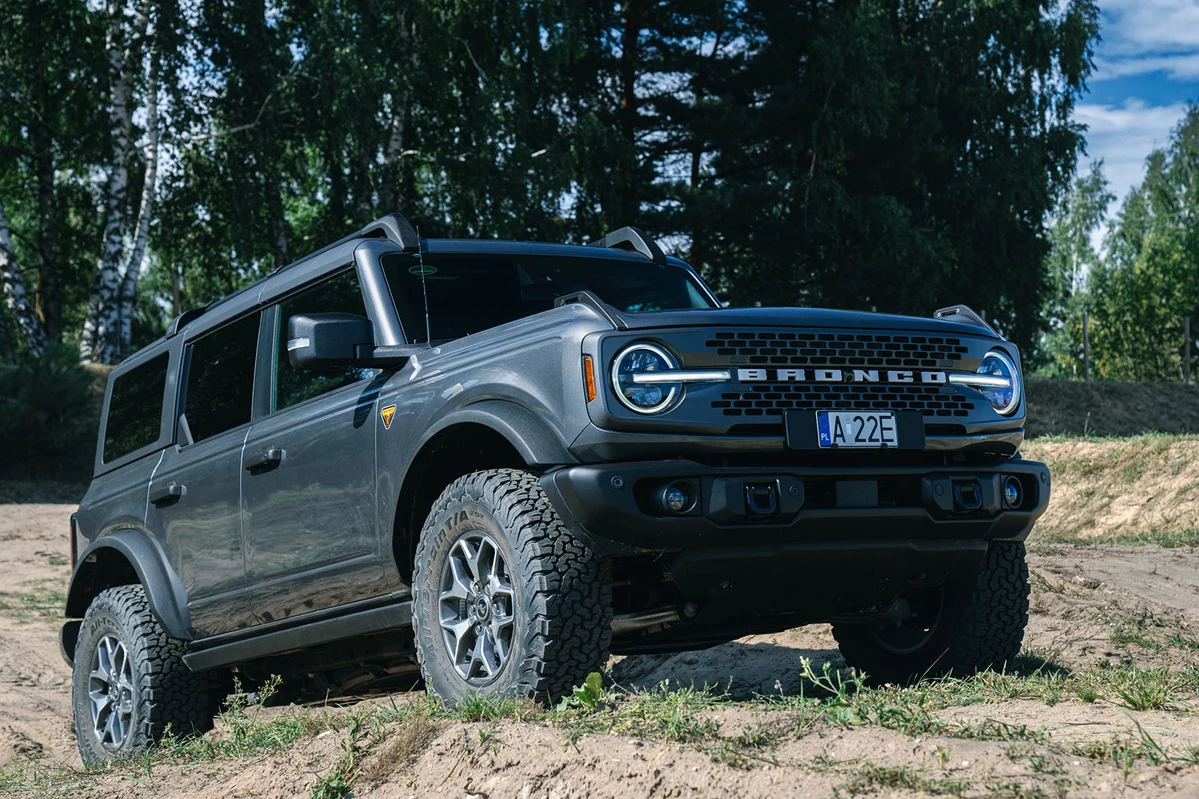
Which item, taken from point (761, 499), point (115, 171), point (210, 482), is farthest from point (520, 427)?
point (115, 171)

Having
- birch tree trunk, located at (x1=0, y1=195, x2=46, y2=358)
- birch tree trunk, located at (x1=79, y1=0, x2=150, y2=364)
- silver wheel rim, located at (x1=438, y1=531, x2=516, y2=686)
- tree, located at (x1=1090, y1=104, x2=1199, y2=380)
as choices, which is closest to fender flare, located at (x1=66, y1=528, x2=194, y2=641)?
silver wheel rim, located at (x1=438, y1=531, x2=516, y2=686)

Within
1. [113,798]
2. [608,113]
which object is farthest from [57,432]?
[113,798]

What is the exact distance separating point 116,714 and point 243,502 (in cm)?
150

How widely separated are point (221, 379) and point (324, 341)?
5.06 ft

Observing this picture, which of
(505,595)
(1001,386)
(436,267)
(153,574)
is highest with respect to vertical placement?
(436,267)

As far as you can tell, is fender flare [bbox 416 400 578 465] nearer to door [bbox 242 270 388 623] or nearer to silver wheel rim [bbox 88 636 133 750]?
door [bbox 242 270 388 623]

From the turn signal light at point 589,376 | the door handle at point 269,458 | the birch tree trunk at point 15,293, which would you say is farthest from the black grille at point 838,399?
the birch tree trunk at point 15,293

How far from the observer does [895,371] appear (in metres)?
4.36

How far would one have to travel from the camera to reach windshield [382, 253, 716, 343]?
5.13 meters

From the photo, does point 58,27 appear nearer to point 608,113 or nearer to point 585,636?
point 608,113

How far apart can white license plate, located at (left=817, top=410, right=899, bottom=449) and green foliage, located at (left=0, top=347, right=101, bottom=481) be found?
18427 mm

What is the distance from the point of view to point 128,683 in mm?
6066

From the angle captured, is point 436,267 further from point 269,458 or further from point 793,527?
point 793,527

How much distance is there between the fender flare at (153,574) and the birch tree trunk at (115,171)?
18.1 metres
